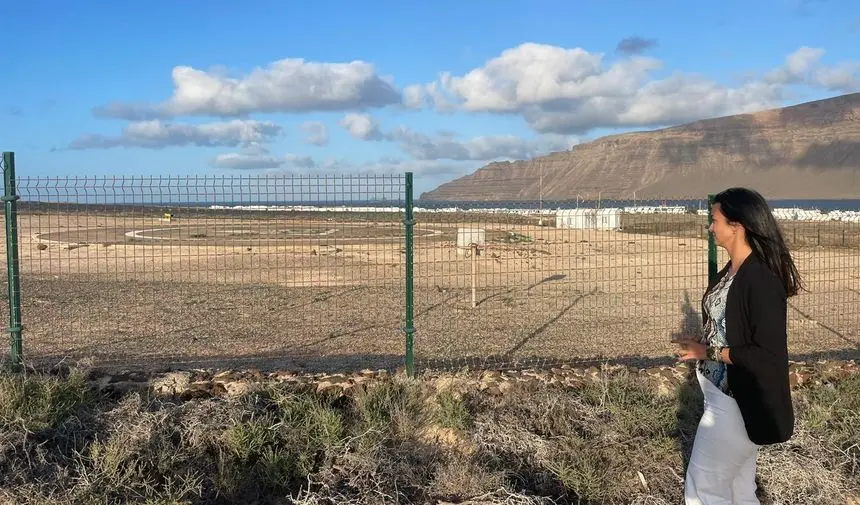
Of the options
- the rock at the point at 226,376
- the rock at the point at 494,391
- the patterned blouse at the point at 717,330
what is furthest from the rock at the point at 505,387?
the patterned blouse at the point at 717,330

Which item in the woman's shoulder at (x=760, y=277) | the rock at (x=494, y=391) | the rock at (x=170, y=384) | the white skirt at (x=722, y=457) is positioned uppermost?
the woman's shoulder at (x=760, y=277)

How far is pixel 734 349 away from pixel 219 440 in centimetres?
351

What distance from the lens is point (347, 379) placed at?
6.34 metres

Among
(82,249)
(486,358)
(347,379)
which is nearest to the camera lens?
(347,379)

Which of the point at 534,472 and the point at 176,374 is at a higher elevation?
the point at 176,374

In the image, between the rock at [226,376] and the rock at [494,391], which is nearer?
the rock at [494,391]

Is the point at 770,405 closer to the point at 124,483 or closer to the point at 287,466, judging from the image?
the point at 287,466

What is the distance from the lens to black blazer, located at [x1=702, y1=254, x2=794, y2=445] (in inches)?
134

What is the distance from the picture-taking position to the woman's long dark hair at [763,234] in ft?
11.6

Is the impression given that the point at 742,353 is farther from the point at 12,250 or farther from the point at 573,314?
the point at 573,314

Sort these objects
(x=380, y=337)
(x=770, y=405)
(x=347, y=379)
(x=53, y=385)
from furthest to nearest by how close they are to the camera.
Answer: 1. (x=380, y=337)
2. (x=347, y=379)
3. (x=53, y=385)
4. (x=770, y=405)

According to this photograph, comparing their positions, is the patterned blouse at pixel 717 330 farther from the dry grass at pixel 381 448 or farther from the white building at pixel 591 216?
the white building at pixel 591 216

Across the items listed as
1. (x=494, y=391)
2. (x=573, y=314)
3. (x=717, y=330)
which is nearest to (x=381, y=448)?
(x=494, y=391)

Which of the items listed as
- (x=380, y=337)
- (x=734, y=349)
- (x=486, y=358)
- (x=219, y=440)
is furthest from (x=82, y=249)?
(x=734, y=349)
